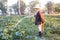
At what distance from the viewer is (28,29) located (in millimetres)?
2752

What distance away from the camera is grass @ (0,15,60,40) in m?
2.73

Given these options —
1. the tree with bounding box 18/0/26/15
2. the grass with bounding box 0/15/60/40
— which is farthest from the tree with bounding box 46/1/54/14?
the tree with bounding box 18/0/26/15

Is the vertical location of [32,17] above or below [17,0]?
below

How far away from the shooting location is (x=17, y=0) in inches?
110

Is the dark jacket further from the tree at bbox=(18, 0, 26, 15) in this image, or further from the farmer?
the tree at bbox=(18, 0, 26, 15)

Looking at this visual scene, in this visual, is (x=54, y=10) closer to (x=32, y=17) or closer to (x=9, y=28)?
(x=32, y=17)

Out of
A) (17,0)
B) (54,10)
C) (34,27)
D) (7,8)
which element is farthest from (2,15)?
(54,10)

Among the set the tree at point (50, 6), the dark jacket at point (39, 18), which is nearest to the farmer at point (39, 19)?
the dark jacket at point (39, 18)

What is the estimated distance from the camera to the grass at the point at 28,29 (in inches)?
107

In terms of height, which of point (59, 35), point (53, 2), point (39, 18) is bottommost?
point (59, 35)

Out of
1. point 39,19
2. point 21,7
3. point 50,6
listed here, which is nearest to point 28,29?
point 39,19

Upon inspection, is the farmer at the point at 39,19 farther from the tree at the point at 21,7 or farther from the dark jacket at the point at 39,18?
the tree at the point at 21,7

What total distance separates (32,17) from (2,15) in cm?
41

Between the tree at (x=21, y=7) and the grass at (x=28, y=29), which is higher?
the tree at (x=21, y=7)
